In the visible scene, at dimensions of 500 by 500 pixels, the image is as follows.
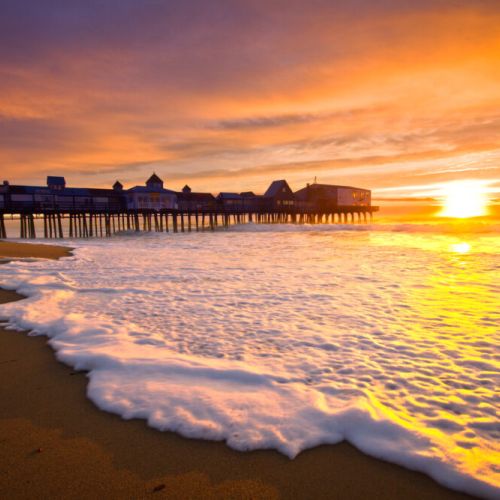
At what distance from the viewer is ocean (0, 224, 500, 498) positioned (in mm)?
2721

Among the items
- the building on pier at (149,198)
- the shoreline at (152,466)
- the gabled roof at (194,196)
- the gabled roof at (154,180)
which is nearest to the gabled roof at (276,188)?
the gabled roof at (194,196)

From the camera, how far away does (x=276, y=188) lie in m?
56.7

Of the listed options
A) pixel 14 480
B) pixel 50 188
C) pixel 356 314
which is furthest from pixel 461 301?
pixel 50 188

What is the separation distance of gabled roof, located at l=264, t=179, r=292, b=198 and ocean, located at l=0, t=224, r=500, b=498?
4837 cm

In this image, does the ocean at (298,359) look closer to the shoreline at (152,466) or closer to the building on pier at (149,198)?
the shoreline at (152,466)

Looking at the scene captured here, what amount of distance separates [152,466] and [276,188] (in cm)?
5586

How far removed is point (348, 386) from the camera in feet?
11.6

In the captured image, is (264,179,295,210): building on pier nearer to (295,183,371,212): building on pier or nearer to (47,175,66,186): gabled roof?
(295,183,371,212): building on pier

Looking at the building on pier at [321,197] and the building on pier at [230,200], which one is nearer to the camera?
the building on pier at [230,200]

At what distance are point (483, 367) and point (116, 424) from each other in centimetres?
400

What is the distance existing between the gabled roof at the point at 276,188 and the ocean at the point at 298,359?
4837 centimetres

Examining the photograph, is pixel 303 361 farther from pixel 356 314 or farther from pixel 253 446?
pixel 356 314

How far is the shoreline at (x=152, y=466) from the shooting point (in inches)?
83.5

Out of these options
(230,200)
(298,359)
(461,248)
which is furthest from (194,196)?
(298,359)
